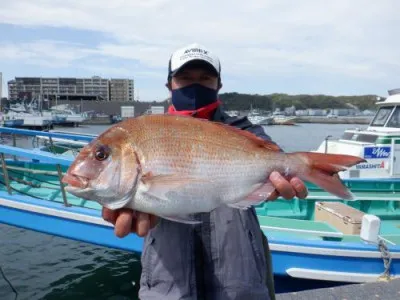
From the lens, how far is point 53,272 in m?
7.75

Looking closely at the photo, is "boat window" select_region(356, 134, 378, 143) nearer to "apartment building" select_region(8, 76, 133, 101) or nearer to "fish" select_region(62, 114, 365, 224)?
"fish" select_region(62, 114, 365, 224)

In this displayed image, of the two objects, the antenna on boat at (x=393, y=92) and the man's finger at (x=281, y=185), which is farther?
the antenna on boat at (x=393, y=92)

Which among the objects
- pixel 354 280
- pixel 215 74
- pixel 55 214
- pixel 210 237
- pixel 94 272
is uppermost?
pixel 215 74

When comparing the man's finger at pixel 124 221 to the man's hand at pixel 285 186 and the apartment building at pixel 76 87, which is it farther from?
the apartment building at pixel 76 87

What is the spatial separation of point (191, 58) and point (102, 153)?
821 millimetres

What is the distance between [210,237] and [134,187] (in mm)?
634

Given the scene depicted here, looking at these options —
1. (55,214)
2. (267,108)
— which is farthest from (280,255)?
(267,108)

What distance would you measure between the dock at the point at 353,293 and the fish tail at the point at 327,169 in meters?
2.23

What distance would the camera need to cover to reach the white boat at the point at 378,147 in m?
9.09

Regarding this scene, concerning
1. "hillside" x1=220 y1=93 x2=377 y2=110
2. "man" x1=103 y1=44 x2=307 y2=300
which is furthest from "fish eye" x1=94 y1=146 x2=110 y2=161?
"hillside" x1=220 y1=93 x2=377 y2=110

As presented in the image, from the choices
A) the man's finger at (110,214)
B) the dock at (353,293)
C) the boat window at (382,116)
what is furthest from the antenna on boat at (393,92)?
the man's finger at (110,214)

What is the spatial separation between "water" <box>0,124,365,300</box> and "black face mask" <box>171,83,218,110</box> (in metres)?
3.86

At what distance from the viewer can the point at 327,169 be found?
200cm

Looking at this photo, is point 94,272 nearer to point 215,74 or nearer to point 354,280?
point 354,280
